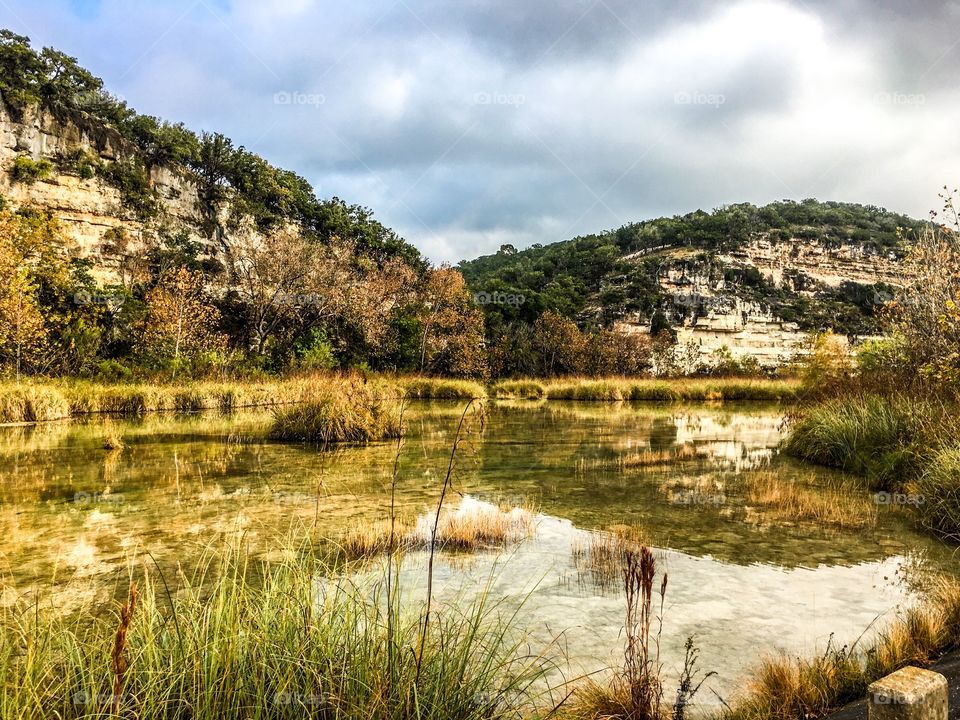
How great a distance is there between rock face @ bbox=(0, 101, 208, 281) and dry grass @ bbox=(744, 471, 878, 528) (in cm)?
2993

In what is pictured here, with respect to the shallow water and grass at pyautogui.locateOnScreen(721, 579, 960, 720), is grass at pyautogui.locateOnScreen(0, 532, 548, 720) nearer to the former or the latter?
the shallow water

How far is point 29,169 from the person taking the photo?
26609mm

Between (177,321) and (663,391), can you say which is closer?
(177,321)

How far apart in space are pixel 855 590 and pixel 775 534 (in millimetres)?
1629

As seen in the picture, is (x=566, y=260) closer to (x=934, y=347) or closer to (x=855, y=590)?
(x=934, y=347)

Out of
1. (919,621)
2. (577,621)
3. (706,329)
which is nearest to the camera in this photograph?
(919,621)

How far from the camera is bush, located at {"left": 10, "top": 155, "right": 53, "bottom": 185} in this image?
1037 inches

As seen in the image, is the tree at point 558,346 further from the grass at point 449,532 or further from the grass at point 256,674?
the grass at point 256,674

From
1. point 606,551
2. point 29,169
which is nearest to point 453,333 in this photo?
point 29,169

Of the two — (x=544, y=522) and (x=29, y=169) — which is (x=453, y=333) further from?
(x=544, y=522)

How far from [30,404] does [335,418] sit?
925 centimetres

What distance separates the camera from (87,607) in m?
3.88

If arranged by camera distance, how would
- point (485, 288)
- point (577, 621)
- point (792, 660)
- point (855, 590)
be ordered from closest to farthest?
point (792, 660) → point (577, 621) → point (855, 590) → point (485, 288)

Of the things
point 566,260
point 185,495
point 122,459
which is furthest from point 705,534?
point 566,260
